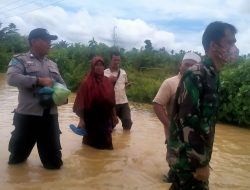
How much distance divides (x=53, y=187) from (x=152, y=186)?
128cm

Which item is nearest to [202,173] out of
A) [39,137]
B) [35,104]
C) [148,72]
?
[35,104]

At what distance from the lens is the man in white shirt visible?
9031 millimetres

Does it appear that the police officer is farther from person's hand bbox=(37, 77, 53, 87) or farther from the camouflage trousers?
the camouflage trousers

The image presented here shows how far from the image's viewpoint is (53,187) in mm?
5355

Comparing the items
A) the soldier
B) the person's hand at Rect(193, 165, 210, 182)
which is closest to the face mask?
the soldier

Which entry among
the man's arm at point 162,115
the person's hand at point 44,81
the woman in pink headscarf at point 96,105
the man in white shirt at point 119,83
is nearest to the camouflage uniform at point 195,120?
the man's arm at point 162,115

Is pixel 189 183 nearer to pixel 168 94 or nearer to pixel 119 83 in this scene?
pixel 168 94

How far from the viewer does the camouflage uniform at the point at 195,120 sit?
2.89 m

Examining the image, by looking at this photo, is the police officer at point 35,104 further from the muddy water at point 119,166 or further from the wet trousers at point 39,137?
the muddy water at point 119,166

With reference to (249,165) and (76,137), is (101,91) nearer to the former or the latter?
(76,137)

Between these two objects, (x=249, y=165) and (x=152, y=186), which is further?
(x=249, y=165)

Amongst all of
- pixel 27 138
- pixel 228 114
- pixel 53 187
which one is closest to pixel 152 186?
pixel 53 187

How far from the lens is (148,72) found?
27312mm

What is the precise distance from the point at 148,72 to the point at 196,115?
24504 millimetres
